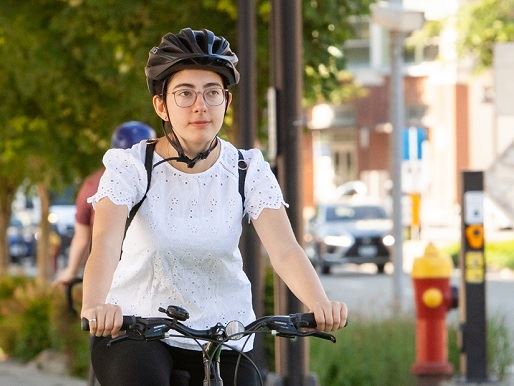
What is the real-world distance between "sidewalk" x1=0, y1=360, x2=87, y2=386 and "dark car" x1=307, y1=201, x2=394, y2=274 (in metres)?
18.5

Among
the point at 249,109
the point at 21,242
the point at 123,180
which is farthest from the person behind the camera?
the point at 21,242

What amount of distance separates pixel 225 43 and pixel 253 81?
5687mm

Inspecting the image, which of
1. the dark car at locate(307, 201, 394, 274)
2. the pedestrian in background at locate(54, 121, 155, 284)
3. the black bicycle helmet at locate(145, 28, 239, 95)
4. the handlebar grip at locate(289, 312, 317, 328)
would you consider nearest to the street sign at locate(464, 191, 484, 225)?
the pedestrian in background at locate(54, 121, 155, 284)

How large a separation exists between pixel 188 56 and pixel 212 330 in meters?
0.82

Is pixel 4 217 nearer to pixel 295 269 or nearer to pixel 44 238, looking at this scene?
pixel 44 238

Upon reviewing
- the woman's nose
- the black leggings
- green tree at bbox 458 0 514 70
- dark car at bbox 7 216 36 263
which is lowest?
the black leggings

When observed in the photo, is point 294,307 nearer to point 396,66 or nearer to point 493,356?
point 493,356

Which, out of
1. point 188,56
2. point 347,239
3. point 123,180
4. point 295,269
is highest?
point 347,239

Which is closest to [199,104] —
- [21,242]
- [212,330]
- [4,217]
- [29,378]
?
[212,330]

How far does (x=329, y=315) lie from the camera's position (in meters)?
4.29

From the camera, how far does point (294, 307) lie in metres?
9.27

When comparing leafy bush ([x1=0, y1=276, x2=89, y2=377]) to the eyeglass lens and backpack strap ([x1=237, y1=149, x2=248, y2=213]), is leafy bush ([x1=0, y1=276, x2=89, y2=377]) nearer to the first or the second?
backpack strap ([x1=237, y1=149, x2=248, y2=213])

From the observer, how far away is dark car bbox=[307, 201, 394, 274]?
108ft

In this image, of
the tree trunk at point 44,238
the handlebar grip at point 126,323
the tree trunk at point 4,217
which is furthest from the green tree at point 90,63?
the handlebar grip at point 126,323
